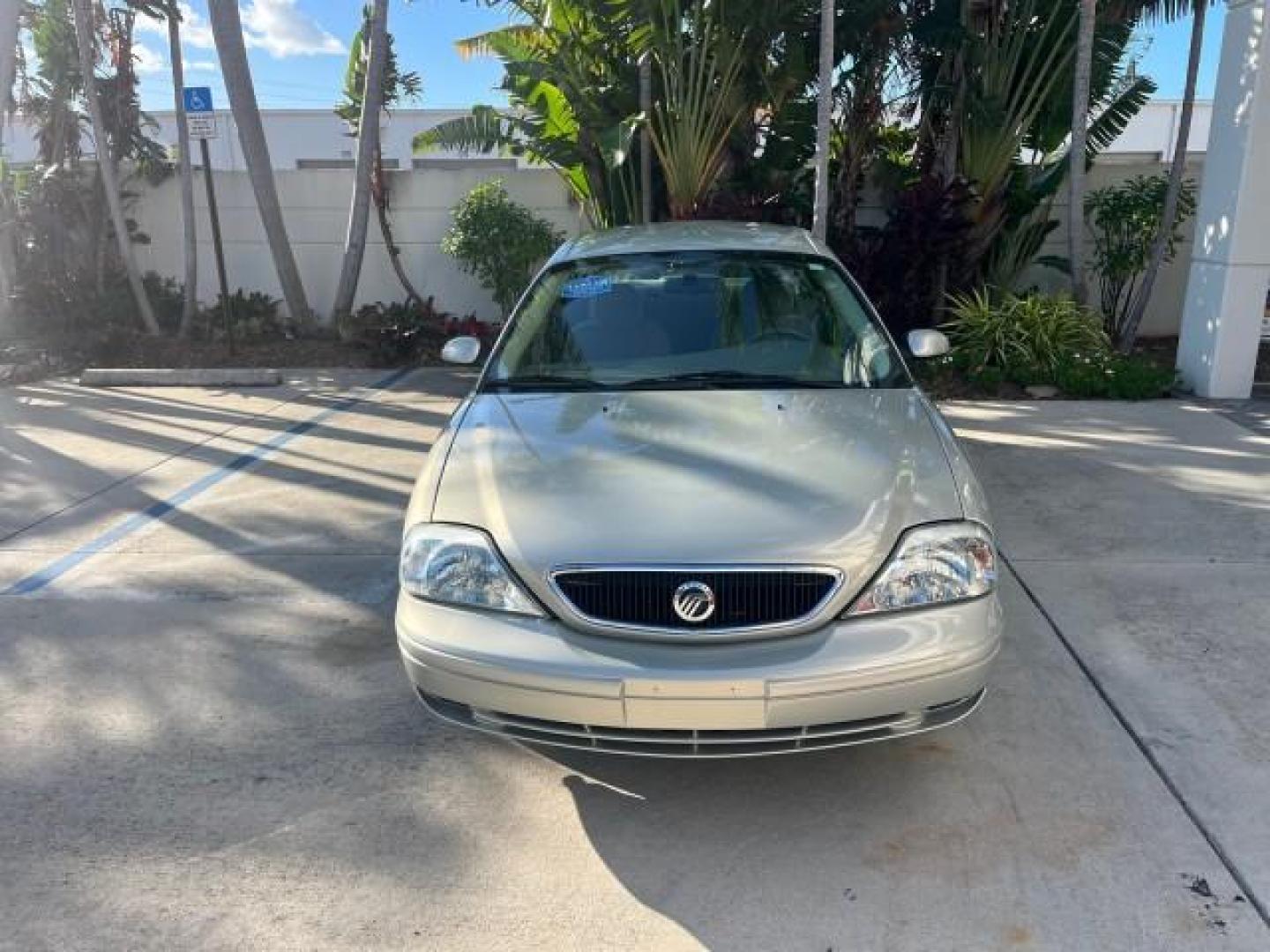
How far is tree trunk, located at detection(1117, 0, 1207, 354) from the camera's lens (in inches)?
362

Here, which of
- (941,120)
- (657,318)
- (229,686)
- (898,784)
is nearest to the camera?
(898,784)

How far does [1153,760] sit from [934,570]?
1.14 metres

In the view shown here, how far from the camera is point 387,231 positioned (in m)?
11.5

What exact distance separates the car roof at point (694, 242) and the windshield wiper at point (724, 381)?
881mm

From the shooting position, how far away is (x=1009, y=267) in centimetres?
1042

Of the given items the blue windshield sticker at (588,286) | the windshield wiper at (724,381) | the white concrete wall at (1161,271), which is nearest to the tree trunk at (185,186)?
the blue windshield sticker at (588,286)

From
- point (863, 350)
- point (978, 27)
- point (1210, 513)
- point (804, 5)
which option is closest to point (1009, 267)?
point (978, 27)

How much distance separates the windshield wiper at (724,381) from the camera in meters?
3.87

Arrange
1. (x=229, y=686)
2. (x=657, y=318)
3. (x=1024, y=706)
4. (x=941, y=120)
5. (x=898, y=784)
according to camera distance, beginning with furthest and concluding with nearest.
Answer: (x=941, y=120)
(x=657, y=318)
(x=229, y=686)
(x=1024, y=706)
(x=898, y=784)

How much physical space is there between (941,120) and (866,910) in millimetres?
9418

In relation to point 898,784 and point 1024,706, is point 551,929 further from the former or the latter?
point 1024,706

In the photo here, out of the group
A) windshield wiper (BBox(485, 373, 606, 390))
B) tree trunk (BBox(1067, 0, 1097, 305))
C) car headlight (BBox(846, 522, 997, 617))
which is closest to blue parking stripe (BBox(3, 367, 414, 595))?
windshield wiper (BBox(485, 373, 606, 390))

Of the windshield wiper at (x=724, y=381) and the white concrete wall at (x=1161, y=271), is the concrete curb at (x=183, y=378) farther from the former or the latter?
the white concrete wall at (x=1161, y=271)

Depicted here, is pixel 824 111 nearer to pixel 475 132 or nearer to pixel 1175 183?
pixel 1175 183
